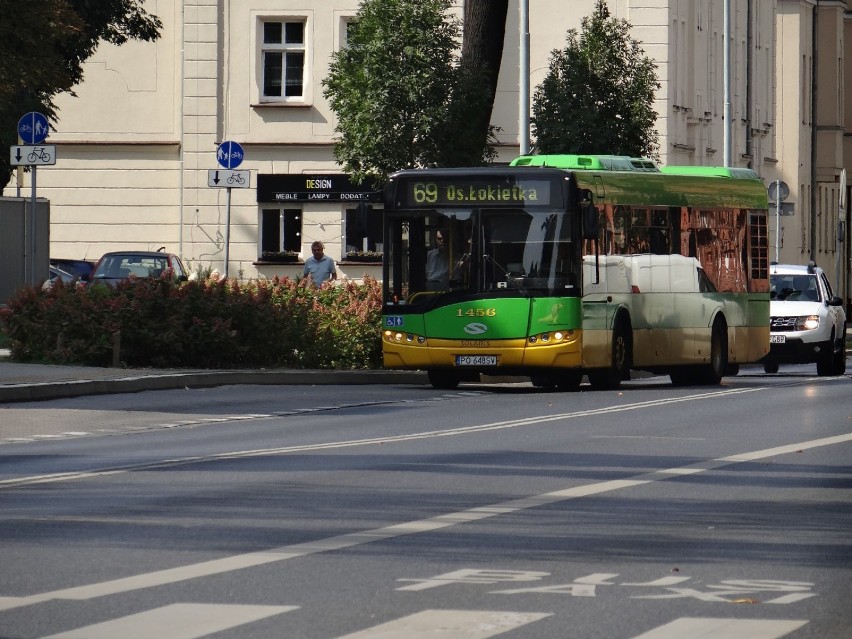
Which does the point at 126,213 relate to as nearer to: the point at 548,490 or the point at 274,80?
the point at 274,80

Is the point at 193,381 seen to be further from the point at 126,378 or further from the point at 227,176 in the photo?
the point at 227,176

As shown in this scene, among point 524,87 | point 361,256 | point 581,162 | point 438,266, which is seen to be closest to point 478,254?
point 438,266

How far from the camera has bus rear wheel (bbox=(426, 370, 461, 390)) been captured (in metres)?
27.8

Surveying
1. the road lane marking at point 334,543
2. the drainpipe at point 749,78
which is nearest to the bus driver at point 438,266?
the road lane marking at point 334,543

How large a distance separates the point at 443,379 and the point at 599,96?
11.1 metres

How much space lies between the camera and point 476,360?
2655cm

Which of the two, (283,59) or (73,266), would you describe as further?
(283,59)

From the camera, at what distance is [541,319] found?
26.3 metres

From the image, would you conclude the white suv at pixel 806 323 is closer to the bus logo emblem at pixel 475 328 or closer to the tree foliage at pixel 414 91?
the tree foliage at pixel 414 91

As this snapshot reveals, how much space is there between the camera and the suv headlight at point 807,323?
115ft

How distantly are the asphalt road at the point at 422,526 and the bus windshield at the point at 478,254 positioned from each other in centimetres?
524

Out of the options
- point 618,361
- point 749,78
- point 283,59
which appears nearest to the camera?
point 618,361

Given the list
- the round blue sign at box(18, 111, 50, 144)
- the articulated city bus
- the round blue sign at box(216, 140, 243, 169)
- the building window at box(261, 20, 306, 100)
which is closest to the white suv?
the articulated city bus

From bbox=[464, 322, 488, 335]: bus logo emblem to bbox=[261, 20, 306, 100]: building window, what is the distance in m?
27.3
